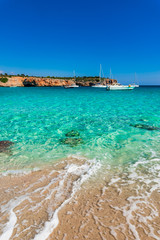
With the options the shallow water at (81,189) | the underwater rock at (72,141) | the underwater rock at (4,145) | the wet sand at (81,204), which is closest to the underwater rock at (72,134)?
the underwater rock at (72,141)

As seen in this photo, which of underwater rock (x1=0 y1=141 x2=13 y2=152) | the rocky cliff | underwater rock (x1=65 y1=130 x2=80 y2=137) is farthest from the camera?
the rocky cliff

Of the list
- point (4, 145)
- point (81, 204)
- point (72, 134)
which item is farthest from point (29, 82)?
point (81, 204)

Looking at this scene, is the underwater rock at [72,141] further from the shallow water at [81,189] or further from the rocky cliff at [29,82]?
the rocky cliff at [29,82]

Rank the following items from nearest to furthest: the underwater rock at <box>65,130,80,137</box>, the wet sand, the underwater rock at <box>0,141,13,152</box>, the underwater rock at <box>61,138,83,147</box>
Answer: the wet sand → the underwater rock at <box>0,141,13,152</box> → the underwater rock at <box>61,138,83,147</box> → the underwater rock at <box>65,130,80,137</box>

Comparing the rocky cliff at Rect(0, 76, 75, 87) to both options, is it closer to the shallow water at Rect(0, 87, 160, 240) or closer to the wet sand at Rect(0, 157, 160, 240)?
the shallow water at Rect(0, 87, 160, 240)

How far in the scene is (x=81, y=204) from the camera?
356 cm

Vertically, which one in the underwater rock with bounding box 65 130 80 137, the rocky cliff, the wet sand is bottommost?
the underwater rock with bounding box 65 130 80 137

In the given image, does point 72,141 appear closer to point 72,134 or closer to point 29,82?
point 72,134

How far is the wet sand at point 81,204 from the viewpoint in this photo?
2.87 m

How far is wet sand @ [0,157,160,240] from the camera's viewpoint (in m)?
2.87

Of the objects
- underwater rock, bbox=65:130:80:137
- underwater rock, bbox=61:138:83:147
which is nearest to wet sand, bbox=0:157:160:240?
underwater rock, bbox=61:138:83:147

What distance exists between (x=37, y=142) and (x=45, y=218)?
5049mm

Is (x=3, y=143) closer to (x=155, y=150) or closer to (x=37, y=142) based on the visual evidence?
(x=37, y=142)

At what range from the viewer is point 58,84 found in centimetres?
14938
